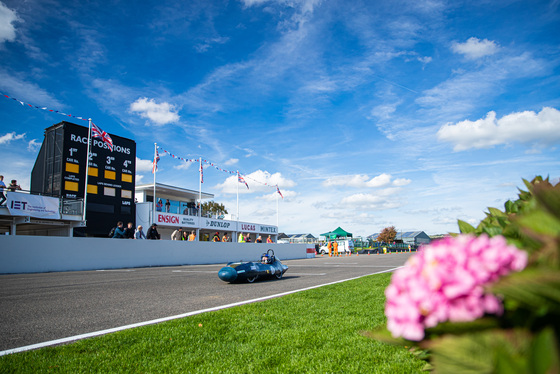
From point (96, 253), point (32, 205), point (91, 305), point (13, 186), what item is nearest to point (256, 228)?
point (32, 205)

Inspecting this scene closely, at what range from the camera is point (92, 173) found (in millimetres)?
28141

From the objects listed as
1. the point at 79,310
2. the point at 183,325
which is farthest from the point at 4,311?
the point at 183,325

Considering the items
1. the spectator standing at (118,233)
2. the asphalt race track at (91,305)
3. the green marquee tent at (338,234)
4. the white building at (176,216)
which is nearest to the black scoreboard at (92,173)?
the white building at (176,216)

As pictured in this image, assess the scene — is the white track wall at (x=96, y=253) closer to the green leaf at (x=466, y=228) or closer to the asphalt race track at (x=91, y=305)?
the asphalt race track at (x=91, y=305)

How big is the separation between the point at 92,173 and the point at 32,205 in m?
5.52

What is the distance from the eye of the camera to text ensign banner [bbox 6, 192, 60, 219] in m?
22.4

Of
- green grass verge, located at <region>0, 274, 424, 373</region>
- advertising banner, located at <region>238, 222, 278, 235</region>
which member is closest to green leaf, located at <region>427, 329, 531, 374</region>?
green grass verge, located at <region>0, 274, 424, 373</region>

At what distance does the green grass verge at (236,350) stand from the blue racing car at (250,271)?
14.7 ft

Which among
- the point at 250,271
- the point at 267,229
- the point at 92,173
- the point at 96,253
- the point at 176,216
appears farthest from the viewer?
the point at 267,229

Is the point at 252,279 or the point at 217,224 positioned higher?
the point at 217,224

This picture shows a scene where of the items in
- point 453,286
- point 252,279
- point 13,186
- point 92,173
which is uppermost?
point 92,173

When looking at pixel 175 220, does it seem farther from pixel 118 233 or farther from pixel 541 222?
pixel 541 222

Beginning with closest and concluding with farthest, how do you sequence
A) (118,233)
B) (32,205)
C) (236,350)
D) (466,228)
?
(466,228) → (236,350) → (118,233) → (32,205)

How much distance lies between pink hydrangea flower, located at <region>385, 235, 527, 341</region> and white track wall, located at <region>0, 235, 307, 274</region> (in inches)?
641
